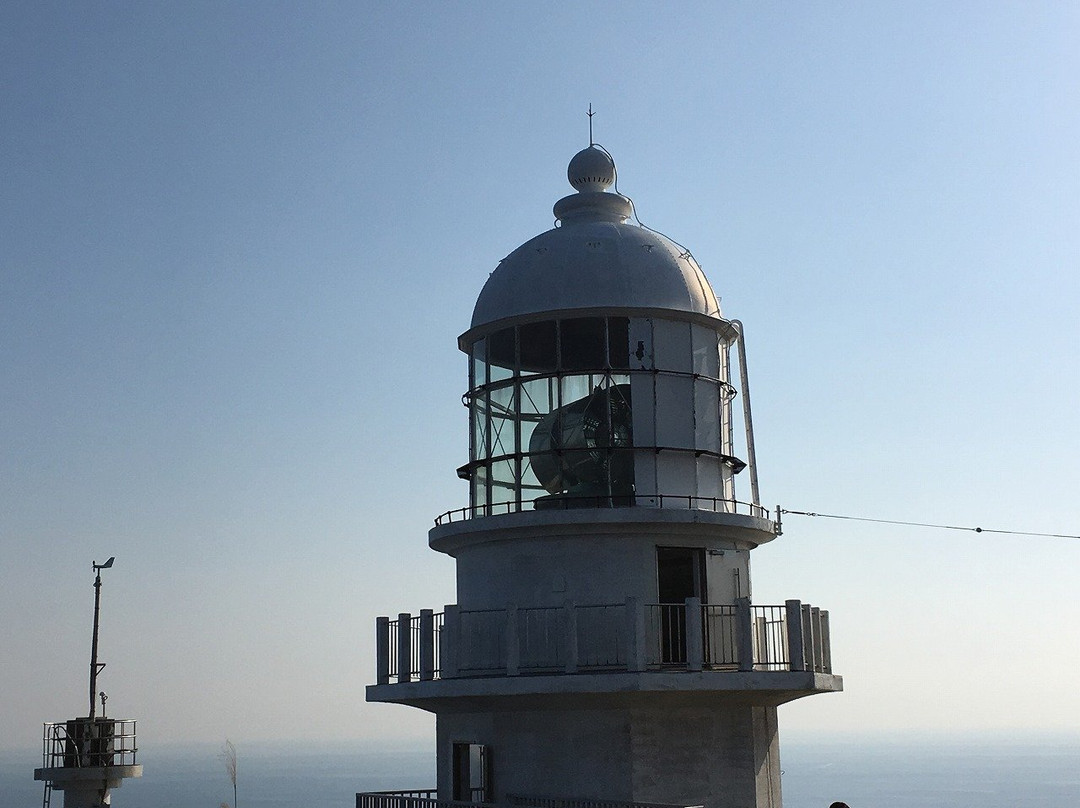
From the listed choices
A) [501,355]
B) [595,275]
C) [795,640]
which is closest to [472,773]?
[795,640]

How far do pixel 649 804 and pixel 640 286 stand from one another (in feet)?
28.0

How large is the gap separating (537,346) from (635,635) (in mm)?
5593

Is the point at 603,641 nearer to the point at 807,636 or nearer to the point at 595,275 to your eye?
the point at 807,636

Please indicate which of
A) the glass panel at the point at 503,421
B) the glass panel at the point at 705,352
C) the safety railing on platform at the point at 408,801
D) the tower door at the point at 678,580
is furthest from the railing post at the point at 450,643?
the glass panel at the point at 705,352

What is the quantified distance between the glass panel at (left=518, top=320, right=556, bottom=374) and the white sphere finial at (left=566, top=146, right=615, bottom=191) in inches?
139

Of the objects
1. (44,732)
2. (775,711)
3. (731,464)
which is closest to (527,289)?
(731,464)

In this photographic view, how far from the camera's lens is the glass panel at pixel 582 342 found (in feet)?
74.1

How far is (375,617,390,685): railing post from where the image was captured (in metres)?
22.8

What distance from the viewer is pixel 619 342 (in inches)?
890

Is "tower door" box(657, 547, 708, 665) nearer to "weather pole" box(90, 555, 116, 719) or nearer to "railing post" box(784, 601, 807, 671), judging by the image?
"railing post" box(784, 601, 807, 671)

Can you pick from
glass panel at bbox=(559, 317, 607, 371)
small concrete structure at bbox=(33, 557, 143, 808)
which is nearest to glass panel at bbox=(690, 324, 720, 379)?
glass panel at bbox=(559, 317, 607, 371)

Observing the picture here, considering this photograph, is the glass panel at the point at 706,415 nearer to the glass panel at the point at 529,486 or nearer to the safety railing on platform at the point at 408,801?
the glass panel at the point at 529,486

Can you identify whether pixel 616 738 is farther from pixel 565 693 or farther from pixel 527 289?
pixel 527 289

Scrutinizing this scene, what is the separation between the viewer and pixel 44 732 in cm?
4406
